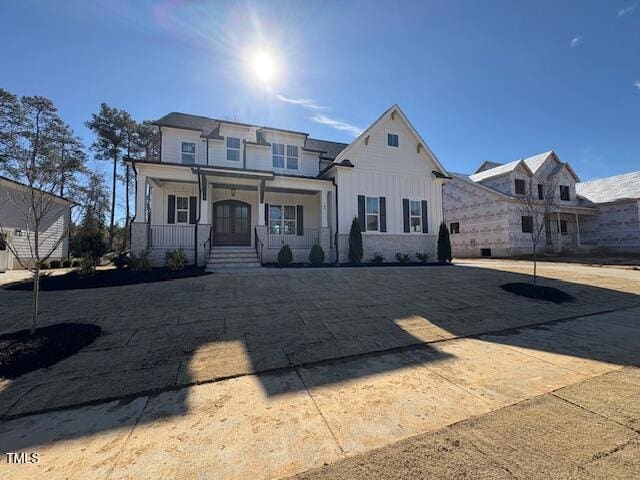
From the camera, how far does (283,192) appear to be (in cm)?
1503

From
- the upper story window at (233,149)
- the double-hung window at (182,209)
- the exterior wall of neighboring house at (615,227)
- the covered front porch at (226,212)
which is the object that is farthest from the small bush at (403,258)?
the exterior wall of neighboring house at (615,227)

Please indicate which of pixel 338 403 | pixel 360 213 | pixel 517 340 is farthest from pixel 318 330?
pixel 360 213

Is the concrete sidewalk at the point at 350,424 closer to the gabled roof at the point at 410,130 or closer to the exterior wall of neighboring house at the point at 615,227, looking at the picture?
the gabled roof at the point at 410,130

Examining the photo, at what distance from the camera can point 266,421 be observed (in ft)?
8.30

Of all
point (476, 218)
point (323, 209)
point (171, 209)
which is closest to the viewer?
point (171, 209)

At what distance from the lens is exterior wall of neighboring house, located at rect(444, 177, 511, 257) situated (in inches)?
877

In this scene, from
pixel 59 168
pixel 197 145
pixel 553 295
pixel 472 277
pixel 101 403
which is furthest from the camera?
pixel 197 145

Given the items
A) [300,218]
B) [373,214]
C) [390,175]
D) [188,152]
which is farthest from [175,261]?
[390,175]

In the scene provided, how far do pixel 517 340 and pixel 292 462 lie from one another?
4540 millimetres

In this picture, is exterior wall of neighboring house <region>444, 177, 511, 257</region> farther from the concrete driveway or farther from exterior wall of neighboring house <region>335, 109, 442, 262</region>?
the concrete driveway

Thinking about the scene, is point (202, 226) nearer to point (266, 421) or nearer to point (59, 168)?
point (59, 168)

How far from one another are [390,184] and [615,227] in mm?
22036

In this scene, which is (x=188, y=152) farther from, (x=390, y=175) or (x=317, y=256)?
(x=390, y=175)

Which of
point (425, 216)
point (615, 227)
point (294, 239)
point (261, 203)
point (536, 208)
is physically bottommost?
point (294, 239)
